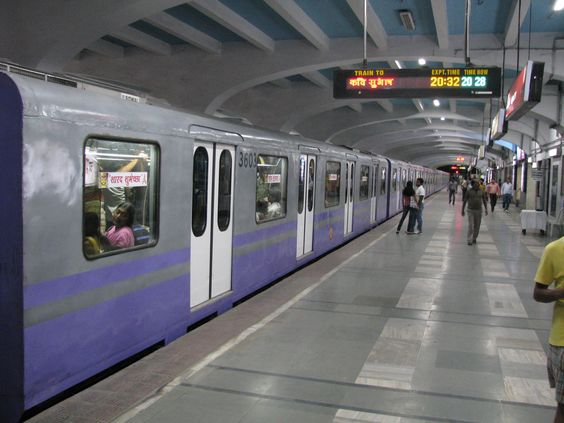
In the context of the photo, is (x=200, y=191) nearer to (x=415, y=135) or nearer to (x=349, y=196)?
(x=349, y=196)

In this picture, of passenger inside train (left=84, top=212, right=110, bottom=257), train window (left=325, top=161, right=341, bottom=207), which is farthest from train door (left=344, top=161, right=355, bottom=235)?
passenger inside train (left=84, top=212, right=110, bottom=257)

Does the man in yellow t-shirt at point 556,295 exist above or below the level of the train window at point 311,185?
below

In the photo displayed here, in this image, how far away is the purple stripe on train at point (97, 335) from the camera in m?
3.84

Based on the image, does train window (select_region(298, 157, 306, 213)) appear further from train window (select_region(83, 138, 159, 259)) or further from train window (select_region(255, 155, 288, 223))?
train window (select_region(83, 138, 159, 259))

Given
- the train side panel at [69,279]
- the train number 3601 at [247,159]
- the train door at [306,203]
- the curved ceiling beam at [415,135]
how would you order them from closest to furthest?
the train side panel at [69,279]
the train number 3601 at [247,159]
the train door at [306,203]
the curved ceiling beam at [415,135]

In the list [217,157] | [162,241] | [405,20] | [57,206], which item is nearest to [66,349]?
[57,206]

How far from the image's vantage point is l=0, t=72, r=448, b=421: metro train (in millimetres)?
3689

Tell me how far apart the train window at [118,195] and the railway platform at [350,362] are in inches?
46.5

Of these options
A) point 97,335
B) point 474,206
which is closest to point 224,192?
point 97,335

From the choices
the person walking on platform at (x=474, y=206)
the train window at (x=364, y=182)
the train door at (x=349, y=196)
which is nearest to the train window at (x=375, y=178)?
the train window at (x=364, y=182)

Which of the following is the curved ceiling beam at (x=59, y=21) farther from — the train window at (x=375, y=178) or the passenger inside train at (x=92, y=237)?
the train window at (x=375, y=178)

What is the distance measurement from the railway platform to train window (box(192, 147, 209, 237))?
46.3 inches

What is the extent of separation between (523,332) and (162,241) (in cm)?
429

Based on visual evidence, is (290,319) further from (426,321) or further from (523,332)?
(523,332)
